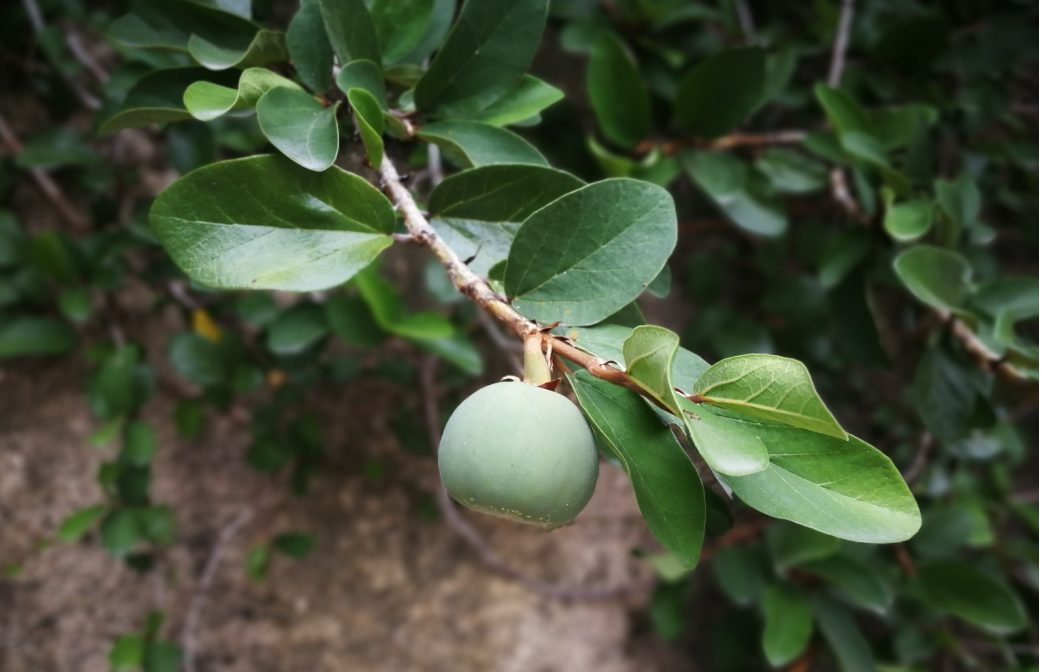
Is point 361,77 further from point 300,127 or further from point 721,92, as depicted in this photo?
point 721,92

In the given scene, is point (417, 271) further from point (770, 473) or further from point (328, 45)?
point (770, 473)

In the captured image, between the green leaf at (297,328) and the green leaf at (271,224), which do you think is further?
the green leaf at (297,328)

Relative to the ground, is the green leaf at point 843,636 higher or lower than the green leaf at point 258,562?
lower

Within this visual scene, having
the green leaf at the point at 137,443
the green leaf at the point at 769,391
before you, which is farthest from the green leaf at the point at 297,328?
the green leaf at the point at 769,391

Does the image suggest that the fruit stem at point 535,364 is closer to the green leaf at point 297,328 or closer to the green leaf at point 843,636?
the green leaf at point 297,328

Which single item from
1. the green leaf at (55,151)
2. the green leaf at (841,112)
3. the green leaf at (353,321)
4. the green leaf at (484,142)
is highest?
the green leaf at (484,142)

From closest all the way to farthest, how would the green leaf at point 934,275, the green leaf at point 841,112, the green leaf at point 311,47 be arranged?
the green leaf at point 311,47 → the green leaf at point 934,275 → the green leaf at point 841,112

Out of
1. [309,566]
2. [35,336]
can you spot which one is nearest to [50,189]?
[35,336]
